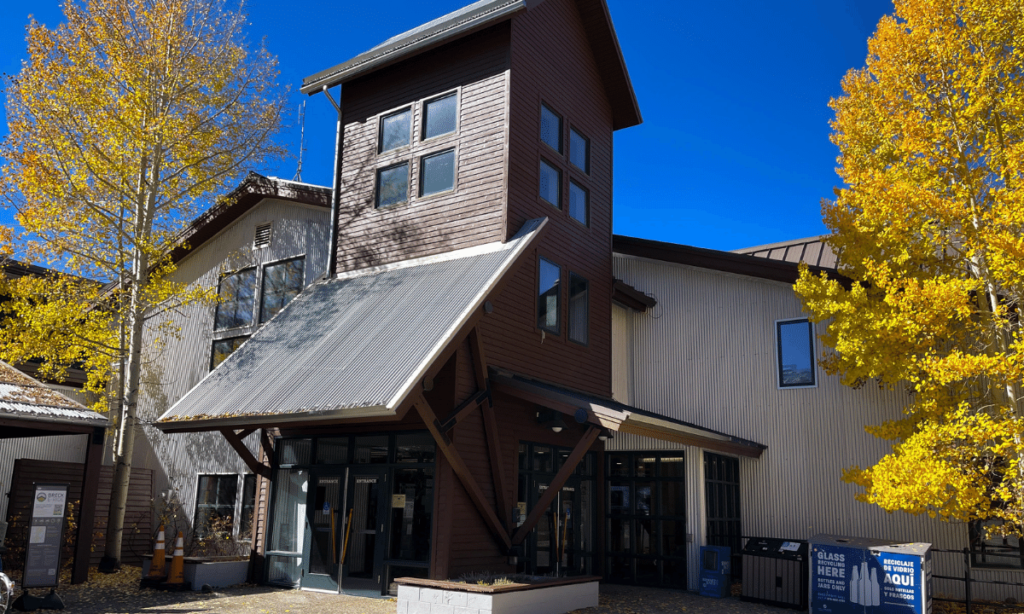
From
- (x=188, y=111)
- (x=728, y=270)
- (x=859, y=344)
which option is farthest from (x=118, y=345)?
(x=859, y=344)

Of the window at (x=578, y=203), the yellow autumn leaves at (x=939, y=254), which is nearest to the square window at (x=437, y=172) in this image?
the window at (x=578, y=203)

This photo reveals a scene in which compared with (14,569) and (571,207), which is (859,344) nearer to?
(571,207)

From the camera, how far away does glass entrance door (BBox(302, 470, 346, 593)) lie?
41.8ft

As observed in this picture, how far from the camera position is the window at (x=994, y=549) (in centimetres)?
1232

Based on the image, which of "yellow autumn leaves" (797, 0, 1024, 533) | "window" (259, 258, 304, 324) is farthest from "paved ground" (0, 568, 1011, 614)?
"window" (259, 258, 304, 324)

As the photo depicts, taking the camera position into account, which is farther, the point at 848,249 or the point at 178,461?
the point at 178,461

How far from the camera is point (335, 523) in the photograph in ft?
42.2

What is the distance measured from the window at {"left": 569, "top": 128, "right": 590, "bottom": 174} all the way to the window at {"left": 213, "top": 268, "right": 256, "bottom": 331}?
8297mm

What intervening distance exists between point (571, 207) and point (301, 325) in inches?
228

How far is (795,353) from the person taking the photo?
1488cm

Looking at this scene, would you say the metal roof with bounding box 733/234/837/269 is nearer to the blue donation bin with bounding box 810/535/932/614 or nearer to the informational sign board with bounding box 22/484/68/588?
the blue donation bin with bounding box 810/535/932/614

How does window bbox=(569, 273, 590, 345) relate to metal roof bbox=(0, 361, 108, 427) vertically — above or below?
above

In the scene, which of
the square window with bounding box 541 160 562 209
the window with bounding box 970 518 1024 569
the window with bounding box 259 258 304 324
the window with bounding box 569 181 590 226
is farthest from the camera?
the window with bounding box 259 258 304 324

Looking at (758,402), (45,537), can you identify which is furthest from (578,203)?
(45,537)
